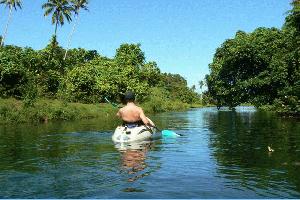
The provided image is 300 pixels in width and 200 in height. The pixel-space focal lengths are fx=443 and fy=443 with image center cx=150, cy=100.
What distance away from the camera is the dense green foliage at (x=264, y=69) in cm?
4062

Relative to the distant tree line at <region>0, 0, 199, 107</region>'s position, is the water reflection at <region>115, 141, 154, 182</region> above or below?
below

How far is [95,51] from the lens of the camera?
89812 millimetres

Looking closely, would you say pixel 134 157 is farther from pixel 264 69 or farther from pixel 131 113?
pixel 264 69

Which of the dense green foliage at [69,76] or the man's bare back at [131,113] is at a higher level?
the dense green foliage at [69,76]

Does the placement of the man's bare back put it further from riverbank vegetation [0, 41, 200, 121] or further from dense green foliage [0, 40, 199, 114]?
dense green foliage [0, 40, 199, 114]

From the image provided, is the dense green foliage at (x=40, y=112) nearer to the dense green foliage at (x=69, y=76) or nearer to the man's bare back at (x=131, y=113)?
the dense green foliage at (x=69, y=76)

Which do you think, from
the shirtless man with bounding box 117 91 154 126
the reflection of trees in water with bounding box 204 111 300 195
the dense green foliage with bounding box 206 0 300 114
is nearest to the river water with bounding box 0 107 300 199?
the reflection of trees in water with bounding box 204 111 300 195

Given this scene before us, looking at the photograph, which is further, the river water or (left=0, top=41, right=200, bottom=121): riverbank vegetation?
(left=0, top=41, right=200, bottom=121): riverbank vegetation

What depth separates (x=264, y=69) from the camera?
52812 millimetres

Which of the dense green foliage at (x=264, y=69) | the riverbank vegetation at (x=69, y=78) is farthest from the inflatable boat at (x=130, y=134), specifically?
the dense green foliage at (x=264, y=69)

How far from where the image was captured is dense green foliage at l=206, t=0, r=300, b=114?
4062 centimetres

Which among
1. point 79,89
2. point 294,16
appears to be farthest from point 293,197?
point 79,89

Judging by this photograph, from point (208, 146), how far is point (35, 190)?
10.4 metres

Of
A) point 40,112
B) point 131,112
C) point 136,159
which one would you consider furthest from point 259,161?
point 40,112
